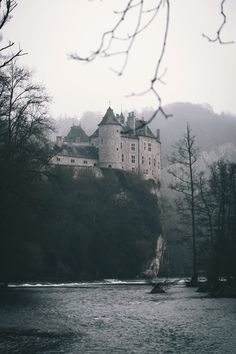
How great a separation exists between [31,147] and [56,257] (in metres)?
31.3

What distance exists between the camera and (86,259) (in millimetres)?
62156

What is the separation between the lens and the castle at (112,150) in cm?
8646

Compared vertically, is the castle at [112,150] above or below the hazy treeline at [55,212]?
above

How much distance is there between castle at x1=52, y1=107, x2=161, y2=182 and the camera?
284 ft

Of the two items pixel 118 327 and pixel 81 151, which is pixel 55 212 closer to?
pixel 118 327

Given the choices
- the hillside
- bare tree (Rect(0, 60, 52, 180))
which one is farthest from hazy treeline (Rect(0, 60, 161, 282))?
the hillside

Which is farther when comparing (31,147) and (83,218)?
(83,218)

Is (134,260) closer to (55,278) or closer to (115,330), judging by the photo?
(55,278)

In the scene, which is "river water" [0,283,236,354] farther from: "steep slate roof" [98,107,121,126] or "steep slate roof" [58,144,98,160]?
"steep slate roof" [98,107,121,126]

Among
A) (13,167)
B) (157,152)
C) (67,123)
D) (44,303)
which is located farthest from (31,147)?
(67,123)

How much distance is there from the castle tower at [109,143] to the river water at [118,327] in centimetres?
6584

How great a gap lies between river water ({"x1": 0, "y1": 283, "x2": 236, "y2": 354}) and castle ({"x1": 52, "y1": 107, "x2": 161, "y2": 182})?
59715mm

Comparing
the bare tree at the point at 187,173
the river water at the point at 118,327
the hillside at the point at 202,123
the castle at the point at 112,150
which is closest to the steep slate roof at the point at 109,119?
the castle at the point at 112,150

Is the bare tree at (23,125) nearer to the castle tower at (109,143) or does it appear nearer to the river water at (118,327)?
the river water at (118,327)
